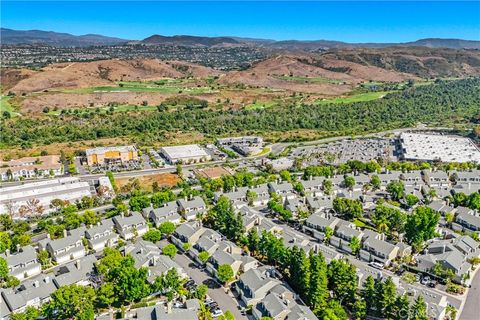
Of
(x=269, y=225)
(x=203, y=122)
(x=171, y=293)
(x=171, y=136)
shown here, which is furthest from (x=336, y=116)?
(x=171, y=293)

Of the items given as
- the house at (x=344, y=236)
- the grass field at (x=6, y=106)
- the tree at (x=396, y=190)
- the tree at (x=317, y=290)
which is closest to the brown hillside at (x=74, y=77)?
the grass field at (x=6, y=106)

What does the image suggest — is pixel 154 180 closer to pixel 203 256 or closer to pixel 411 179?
pixel 203 256

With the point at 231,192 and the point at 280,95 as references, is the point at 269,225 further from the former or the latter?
the point at 280,95

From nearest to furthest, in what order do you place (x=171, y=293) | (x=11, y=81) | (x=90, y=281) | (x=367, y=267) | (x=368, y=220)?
(x=171, y=293) → (x=90, y=281) → (x=367, y=267) → (x=368, y=220) → (x=11, y=81)

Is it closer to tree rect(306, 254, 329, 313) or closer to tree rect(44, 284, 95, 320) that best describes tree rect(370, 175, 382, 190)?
tree rect(306, 254, 329, 313)

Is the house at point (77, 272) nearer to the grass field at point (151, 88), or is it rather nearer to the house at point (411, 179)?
the house at point (411, 179)

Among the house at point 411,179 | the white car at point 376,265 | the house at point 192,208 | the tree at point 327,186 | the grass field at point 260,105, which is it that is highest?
the grass field at point 260,105

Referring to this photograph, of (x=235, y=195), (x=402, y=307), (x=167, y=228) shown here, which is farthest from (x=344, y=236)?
(x=167, y=228)
